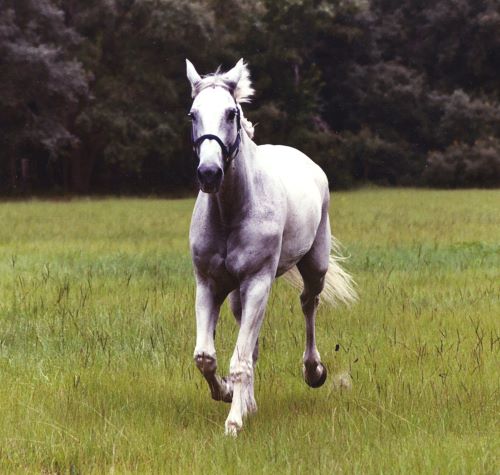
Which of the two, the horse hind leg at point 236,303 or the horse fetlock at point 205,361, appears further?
the horse hind leg at point 236,303

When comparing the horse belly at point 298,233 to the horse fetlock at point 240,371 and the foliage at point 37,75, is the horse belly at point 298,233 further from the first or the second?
the foliage at point 37,75

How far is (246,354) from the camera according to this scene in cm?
498

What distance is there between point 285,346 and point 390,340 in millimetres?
805

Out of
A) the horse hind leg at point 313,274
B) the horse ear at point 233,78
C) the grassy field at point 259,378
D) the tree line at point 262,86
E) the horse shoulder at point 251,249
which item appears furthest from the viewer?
the tree line at point 262,86

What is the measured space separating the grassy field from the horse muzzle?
4.16ft

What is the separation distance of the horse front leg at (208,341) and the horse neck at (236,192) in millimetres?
438

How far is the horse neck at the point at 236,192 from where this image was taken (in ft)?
16.9

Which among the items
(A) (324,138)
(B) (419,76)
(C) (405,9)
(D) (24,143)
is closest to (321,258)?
(D) (24,143)

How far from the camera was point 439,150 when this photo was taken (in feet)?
159

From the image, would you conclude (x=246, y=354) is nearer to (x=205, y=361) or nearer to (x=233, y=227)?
(x=205, y=361)

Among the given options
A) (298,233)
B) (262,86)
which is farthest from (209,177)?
(262,86)

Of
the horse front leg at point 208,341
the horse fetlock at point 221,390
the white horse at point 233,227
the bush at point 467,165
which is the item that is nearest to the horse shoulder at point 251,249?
the white horse at point 233,227

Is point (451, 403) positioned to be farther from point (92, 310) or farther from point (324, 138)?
point (324, 138)

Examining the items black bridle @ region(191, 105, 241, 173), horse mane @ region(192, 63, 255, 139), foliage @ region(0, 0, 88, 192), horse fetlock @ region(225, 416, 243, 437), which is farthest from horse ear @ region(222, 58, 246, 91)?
foliage @ region(0, 0, 88, 192)
